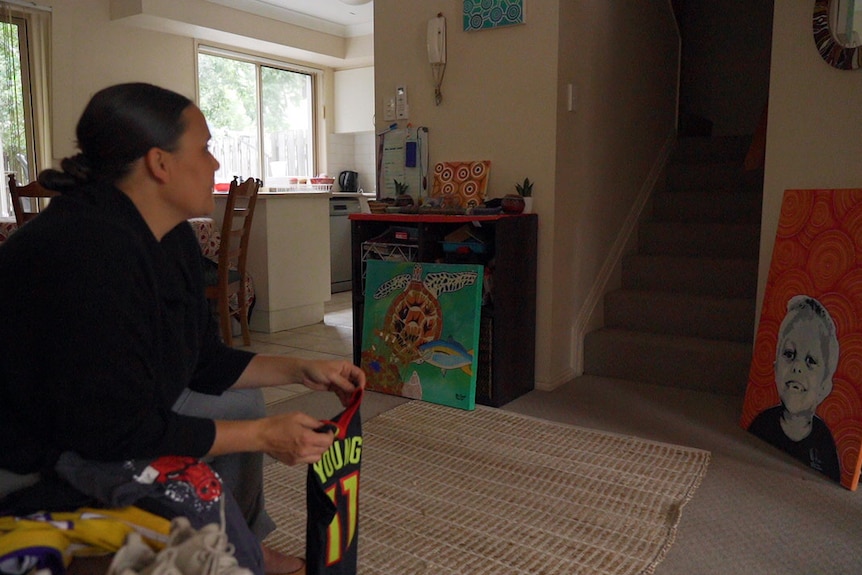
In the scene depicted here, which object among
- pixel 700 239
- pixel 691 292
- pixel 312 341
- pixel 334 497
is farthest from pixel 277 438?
pixel 700 239

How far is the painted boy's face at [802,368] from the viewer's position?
7.20 ft

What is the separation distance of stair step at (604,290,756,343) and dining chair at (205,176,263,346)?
2.05m

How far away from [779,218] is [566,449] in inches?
46.9

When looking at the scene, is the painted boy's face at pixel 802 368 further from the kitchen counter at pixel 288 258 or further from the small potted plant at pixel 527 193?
the kitchen counter at pixel 288 258

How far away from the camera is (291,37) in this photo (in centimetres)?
622

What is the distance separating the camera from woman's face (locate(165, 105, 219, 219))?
109 centimetres

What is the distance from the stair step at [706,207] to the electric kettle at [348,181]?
3.85m

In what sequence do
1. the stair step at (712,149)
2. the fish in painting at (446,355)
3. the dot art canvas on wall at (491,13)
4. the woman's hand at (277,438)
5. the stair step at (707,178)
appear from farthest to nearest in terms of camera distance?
the stair step at (712,149)
the stair step at (707,178)
the dot art canvas on wall at (491,13)
the fish in painting at (446,355)
the woman's hand at (277,438)

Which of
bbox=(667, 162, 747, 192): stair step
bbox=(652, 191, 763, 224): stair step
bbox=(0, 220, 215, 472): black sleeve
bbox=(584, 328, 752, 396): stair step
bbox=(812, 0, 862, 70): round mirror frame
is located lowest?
bbox=(584, 328, 752, 396): stair step

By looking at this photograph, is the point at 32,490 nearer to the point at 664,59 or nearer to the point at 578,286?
the point at 578,286

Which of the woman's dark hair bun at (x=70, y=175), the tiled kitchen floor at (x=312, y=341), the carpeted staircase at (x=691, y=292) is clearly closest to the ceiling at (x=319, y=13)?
the tiled kitchen floor at (x=312, y=341)

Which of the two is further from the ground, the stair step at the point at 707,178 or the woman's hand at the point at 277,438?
the stair step at the point at 707,178

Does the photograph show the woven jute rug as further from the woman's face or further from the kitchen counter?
the kitchen counter

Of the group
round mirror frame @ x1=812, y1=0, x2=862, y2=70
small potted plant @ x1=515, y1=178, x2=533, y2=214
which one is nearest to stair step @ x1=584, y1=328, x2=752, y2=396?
small potted plant @ x1=515, y1=178, x2=533, y2=214
